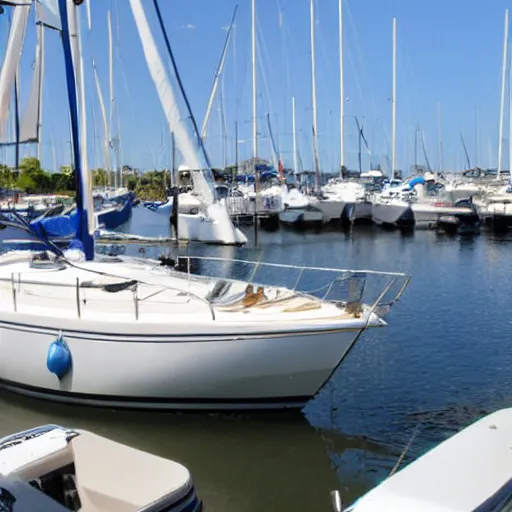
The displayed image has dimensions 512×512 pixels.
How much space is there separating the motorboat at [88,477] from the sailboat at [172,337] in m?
3.53

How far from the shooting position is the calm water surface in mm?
10484

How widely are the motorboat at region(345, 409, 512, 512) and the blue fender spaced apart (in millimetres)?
6606

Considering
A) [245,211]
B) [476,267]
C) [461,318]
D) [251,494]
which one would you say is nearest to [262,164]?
[245,211]

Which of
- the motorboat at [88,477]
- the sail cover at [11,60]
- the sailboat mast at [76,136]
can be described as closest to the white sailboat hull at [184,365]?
the sailboat mast at [76,136]

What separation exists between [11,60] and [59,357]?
7.08 metres

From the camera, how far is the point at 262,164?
65.6m

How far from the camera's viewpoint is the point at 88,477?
300 inches

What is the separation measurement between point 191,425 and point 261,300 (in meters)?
2.47

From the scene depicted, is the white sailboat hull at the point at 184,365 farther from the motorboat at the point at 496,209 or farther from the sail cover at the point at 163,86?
the motorboat at the point at 496,209

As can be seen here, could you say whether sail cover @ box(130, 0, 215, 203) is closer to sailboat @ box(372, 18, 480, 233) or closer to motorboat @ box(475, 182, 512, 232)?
sailboat @ box(372, 18, 480, 233)

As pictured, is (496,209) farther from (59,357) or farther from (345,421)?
(59,357)

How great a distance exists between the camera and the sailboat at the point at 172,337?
11.5 meters

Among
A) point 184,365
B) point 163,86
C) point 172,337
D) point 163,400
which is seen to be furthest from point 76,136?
point 163,400

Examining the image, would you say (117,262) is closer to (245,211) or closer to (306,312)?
(306,312)
